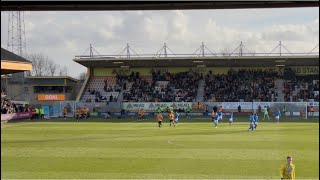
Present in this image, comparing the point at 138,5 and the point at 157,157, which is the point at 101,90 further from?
the point at 138,5

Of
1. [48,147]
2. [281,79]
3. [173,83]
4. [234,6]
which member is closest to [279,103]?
[281,79]

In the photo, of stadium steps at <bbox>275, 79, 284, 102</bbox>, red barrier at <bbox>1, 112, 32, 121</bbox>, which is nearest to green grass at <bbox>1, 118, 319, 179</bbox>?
red barrier at <bbox>1, 112, 32, 121</bbox>

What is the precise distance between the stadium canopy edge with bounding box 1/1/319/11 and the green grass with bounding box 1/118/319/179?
6921 millimetres

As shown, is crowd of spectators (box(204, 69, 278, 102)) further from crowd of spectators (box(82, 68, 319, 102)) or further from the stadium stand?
the stadium stand

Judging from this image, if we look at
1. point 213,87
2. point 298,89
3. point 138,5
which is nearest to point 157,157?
point 138,5

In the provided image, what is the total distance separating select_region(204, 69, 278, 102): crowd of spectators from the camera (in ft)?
129

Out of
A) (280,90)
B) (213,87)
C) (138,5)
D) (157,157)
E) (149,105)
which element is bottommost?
(157,157)

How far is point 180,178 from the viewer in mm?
Result: 10961

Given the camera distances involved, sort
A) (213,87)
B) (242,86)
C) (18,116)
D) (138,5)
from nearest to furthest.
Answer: (138,5) → (18,116) → (242,86) → (213,87)

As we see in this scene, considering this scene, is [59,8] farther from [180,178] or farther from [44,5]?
[180,178]

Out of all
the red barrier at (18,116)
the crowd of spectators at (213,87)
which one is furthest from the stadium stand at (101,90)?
the red barrier at (18,116)

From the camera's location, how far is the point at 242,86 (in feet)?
133

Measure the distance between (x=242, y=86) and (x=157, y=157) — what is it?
27.5 meters

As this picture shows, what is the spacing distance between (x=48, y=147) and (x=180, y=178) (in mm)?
8132
